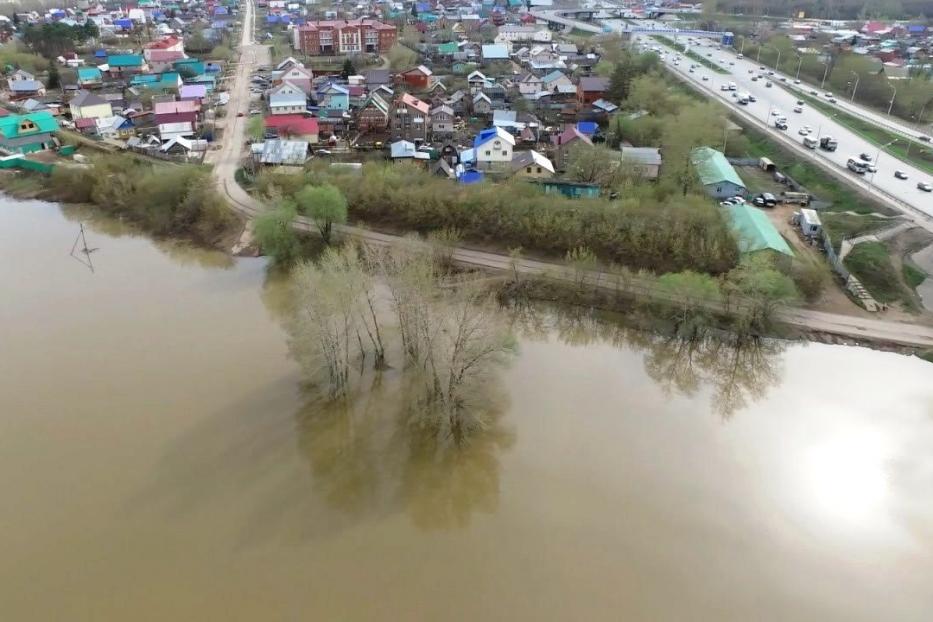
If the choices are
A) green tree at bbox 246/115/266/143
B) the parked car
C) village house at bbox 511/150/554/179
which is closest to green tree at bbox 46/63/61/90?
green tree at bbox 246/115/266/143

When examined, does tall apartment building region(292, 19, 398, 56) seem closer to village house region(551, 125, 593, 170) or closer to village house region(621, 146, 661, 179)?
village house region(551, 125, 593, 170)

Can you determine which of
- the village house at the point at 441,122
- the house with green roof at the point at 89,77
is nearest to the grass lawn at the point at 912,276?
the village house at the point at 441,122

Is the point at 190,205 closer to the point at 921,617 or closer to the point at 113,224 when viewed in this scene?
the point at 113,224

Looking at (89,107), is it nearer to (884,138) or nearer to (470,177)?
(470,177)

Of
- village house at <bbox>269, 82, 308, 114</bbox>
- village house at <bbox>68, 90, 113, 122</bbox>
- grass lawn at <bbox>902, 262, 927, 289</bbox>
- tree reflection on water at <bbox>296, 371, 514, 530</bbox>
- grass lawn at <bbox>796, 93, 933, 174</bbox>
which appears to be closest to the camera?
tree reflection on water at <bbox>296, 371, 514, 530</bbox>

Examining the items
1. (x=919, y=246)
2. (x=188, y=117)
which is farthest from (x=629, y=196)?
(x=188, y=117)

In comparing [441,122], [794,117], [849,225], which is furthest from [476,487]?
[794,117]
